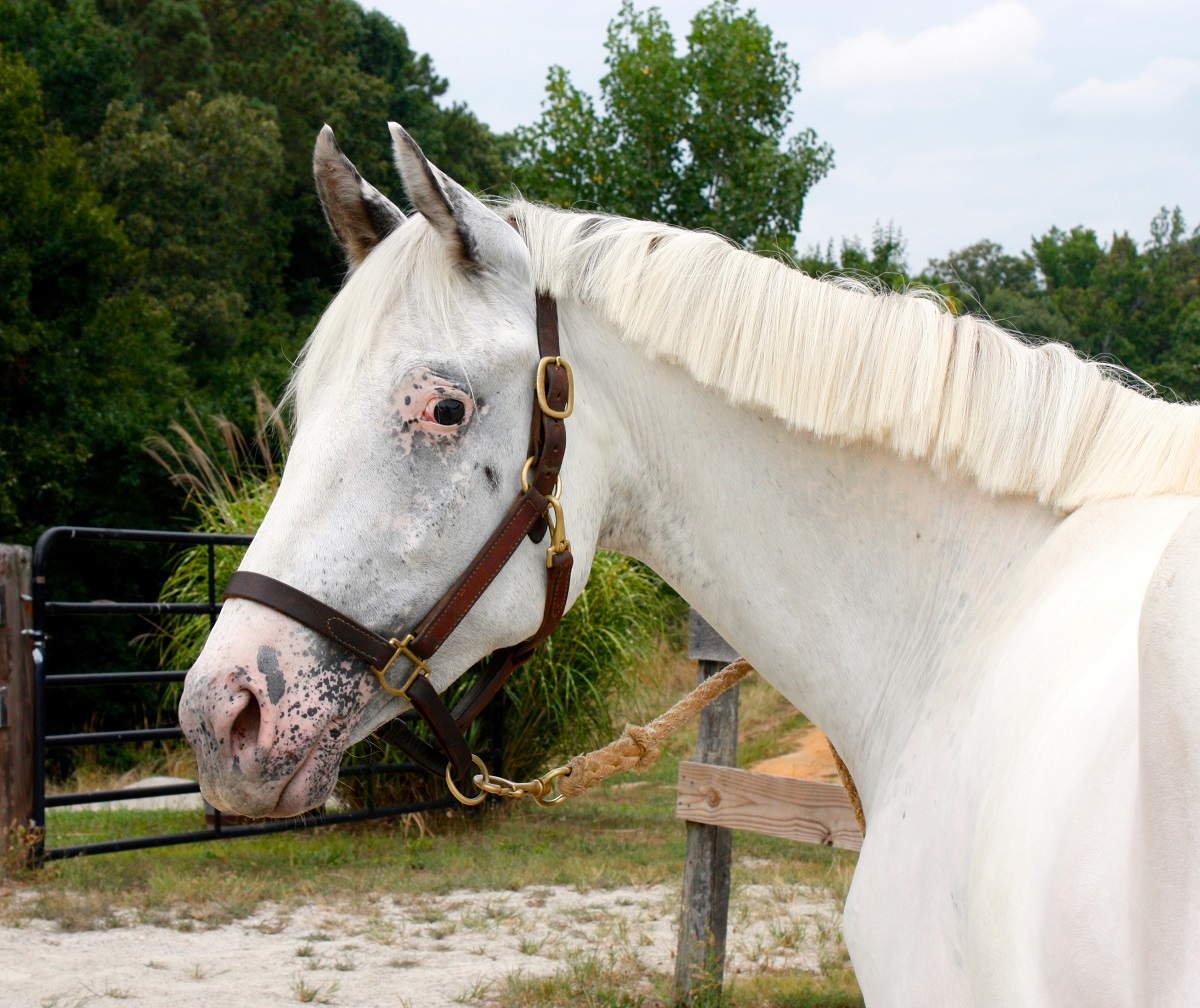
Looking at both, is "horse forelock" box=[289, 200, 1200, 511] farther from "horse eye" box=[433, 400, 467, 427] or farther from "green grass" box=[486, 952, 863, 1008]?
"green grass" box=[486, 952, 863, 1008]

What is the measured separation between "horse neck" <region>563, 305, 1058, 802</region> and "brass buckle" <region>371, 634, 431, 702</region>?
1.32 ft

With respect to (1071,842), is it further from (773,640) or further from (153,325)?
(153,325)

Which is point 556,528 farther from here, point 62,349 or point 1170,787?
point 62,349

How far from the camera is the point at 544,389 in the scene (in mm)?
1587

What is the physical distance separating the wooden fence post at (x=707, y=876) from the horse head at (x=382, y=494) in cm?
211

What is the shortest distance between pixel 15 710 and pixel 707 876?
351 cm

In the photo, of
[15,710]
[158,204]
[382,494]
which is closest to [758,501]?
[382,494]

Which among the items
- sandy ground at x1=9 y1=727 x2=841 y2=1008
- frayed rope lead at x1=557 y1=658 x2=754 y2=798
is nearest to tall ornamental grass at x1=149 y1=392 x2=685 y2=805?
sandy ground at x1=9 y1=727 x2=841 y2=1008

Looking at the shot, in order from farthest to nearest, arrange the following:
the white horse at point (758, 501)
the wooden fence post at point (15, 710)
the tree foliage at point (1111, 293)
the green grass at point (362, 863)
A: the tree foliage at point (1111, 293) → the wooden fence post at point (15, 710) → the green grass at point (362, 863) → the white horse at point (758, 501)

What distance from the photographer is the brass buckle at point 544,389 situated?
1576 millimetres

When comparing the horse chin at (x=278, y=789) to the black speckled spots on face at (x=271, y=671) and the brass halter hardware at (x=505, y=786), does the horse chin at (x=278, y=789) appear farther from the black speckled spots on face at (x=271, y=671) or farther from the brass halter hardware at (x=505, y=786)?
the brass halter hardware at (x=505, y=786)

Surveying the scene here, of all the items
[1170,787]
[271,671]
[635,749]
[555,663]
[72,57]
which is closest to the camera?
[1170,787]

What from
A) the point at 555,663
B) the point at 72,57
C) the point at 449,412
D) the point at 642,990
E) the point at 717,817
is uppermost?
the point at 72,57

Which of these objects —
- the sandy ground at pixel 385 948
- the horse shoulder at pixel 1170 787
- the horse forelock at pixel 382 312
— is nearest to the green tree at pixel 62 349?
the sandy ground at pixel 385 948
